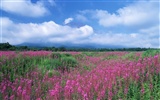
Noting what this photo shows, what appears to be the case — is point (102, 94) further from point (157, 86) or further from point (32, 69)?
point (32, 69)

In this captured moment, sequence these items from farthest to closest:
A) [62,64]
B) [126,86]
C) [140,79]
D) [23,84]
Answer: [62,64], [23,84], [140,79], [126,86]

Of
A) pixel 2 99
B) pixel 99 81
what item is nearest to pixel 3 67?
pixel 2 99

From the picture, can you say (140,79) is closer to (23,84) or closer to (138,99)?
(138,99)

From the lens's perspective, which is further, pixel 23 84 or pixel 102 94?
pixel 23 84

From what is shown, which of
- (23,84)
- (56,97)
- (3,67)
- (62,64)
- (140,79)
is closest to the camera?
(56,97)

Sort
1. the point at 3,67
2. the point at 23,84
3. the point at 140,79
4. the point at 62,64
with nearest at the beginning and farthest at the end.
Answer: the point at 140,79 < the point at 23,84 < the point at 3,67 < the point at 62,64

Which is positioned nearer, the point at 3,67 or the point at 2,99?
the point at 2,99

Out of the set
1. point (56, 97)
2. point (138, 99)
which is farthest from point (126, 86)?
point (56, 97)

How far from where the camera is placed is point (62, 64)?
1307 centimetres

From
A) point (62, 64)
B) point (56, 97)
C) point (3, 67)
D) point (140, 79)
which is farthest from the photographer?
point (62, 64)

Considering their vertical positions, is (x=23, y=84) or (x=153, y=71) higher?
(x=153, y=71)

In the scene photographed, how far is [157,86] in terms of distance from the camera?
6.14 metres

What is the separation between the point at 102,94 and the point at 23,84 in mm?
3382

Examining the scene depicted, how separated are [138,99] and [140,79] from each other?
3.52 feet
